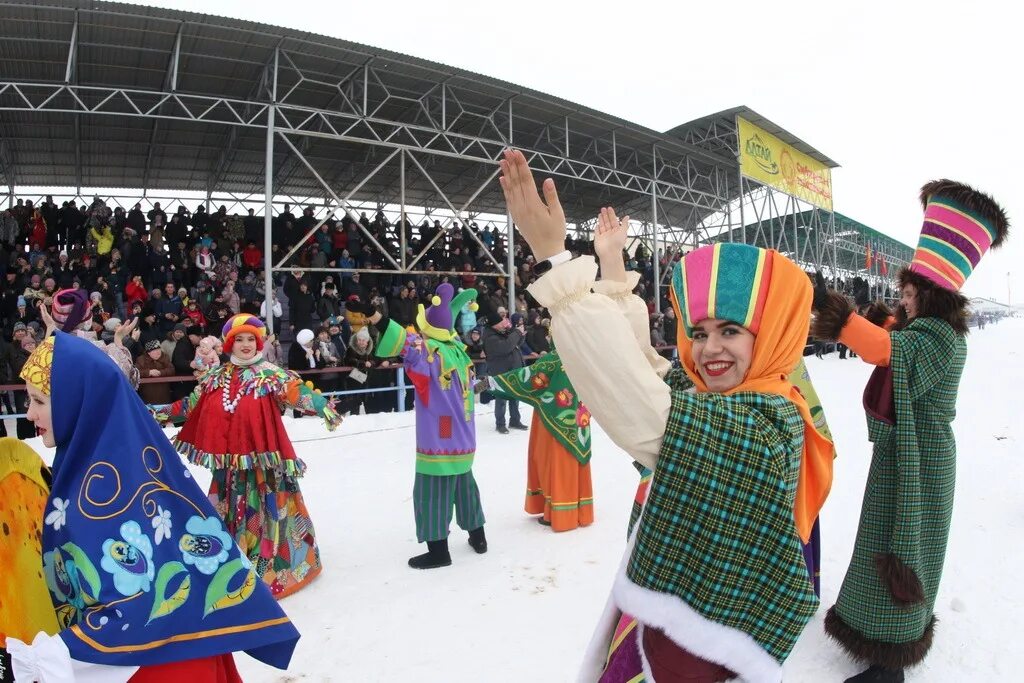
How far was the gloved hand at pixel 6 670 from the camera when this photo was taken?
1127 millimetres

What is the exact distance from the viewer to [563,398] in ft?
14.0

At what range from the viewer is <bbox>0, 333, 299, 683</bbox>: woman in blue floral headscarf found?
48.2 inches

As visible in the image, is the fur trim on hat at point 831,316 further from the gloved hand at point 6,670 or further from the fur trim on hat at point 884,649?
the gloved hand at point 6,670

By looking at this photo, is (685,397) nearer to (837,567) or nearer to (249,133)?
(837,567)

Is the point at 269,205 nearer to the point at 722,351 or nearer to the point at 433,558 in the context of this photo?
the point at 433,558

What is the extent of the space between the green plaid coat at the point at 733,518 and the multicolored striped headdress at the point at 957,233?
5.60 ft

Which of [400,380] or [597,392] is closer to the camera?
[597,392]

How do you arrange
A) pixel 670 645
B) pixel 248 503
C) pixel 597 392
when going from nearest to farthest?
pixel 597 392 < pixel 670 645 < pixel 248 503

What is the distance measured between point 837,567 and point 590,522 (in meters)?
1.60

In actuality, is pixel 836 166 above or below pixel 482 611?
above

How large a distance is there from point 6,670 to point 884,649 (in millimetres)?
2718

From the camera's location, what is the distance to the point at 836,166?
63.9 ft

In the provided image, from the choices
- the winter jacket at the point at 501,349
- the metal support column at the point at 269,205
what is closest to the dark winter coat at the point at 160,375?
the metal support column at the point at 269,205

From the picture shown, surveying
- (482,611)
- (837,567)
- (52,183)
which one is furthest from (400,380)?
(52,183)
